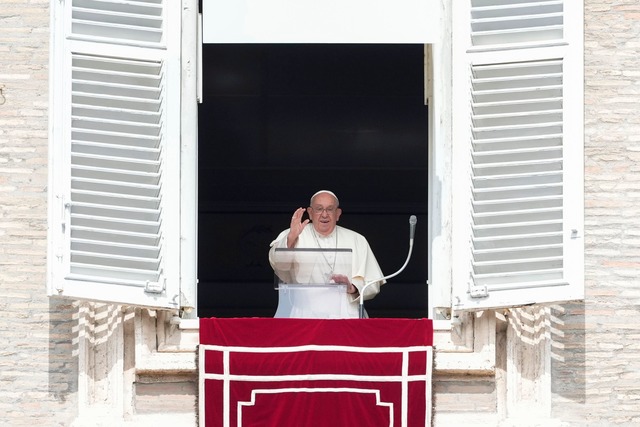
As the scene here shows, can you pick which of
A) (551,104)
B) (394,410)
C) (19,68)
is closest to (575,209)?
(551,104)

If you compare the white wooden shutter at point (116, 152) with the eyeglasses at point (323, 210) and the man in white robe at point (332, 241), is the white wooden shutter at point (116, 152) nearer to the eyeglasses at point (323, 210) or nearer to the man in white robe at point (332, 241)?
the man in white robe at point (332, 241)

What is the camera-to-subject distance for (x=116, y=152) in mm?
9781

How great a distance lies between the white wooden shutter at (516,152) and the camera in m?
9.70

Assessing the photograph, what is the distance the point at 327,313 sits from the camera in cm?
1023

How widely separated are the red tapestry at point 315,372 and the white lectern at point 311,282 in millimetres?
427

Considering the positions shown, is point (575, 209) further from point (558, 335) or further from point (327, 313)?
point (327, 313)

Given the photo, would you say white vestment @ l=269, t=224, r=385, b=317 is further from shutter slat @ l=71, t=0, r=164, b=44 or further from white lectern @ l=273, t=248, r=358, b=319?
shutter slat @ l=71, t=0, r=164, b=44

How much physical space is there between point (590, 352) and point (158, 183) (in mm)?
2190

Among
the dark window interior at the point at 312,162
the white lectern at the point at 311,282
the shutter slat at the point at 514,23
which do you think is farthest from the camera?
the dark window interior at the point at 312,162

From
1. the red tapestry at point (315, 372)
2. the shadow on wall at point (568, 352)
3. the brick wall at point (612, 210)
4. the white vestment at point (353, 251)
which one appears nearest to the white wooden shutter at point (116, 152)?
the red tapestry at point (315, 372)

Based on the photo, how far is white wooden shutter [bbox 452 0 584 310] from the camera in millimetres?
9703

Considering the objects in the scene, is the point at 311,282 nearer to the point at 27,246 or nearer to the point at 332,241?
the point at 332,241

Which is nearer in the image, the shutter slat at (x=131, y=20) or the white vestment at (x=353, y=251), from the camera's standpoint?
the shutter slat at (x=131, y=20)

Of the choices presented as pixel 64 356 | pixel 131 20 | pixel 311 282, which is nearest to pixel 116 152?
pixel 131 20
